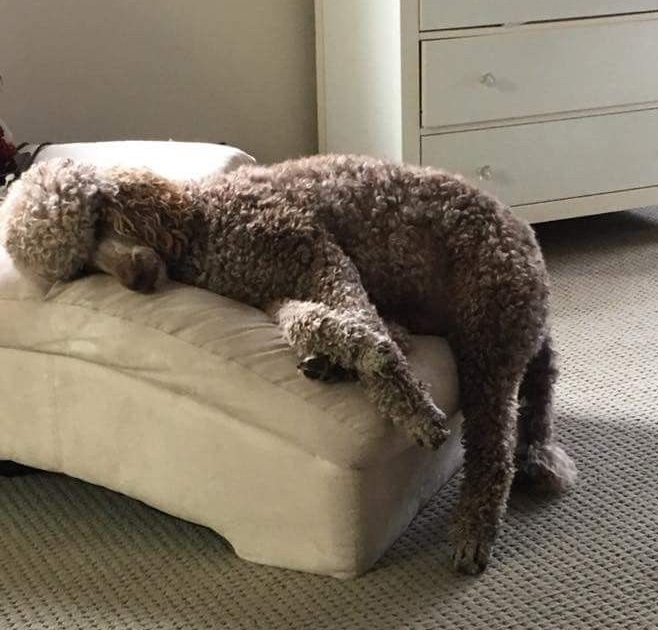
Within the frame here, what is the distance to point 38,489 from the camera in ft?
6.35

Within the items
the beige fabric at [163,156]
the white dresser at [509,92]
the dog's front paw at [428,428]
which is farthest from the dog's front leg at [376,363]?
the white dresser at [509,92]

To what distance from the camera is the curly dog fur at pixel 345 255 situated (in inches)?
64.0

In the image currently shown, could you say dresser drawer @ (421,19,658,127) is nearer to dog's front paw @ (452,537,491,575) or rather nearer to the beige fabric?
the beige fabric

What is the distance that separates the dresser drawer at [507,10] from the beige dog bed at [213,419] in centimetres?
103

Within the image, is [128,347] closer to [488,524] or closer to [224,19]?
[488,524]

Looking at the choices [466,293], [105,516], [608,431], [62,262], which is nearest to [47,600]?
[105,516]

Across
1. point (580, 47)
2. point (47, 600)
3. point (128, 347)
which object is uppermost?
point (580, 47)

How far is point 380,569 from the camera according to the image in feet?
5.52

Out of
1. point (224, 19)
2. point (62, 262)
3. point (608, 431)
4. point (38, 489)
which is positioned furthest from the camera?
point (224, 19)

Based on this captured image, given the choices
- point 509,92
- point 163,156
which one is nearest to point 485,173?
point 509,92

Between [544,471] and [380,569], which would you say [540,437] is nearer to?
[544,471]

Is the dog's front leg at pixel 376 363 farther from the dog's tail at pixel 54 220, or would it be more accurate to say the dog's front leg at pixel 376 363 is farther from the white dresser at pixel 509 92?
the white dresser at pixel 509 92

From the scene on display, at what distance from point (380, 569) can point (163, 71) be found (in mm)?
1685

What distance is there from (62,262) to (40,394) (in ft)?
0.87
